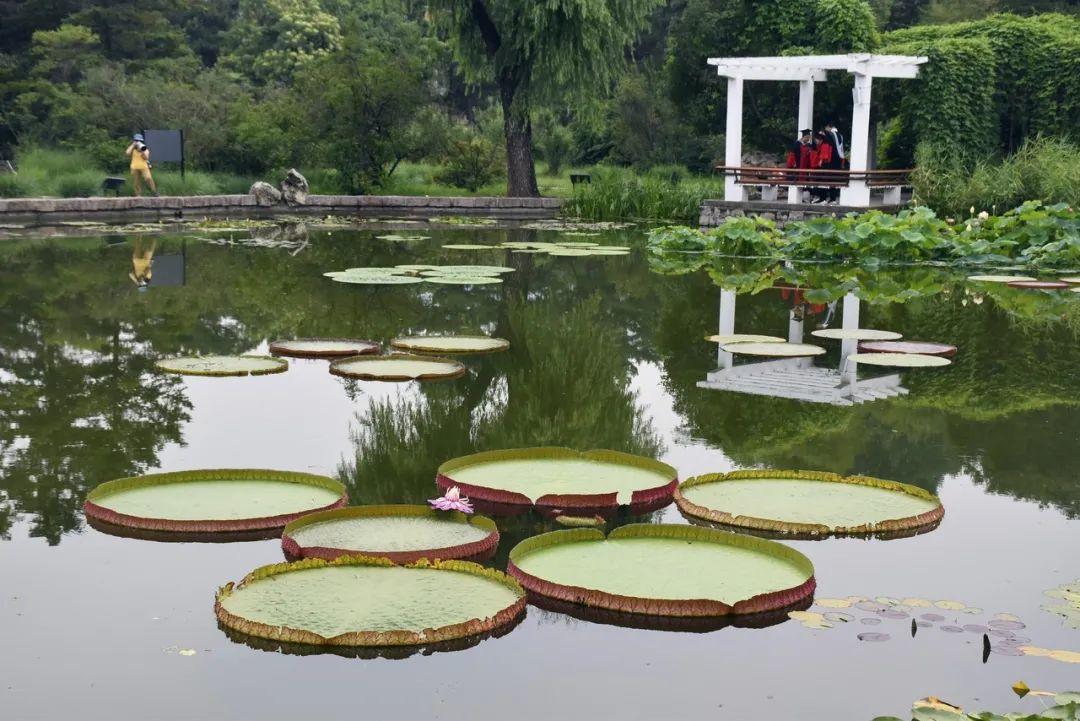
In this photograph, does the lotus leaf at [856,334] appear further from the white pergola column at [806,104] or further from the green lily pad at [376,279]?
the white pergola column at [806,104]

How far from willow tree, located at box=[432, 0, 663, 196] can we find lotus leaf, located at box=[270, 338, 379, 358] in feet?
46.4

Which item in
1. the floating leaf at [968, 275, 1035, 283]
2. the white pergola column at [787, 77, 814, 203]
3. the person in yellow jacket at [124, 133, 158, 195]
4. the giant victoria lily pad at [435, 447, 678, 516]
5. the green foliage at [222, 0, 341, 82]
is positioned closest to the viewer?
the giant victoria lily pad at [435, 447, 678, 516]

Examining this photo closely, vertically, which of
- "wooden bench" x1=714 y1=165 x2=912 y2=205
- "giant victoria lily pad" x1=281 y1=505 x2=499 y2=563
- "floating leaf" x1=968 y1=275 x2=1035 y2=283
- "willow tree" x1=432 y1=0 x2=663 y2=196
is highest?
"willow tree" x1=432 y1=0 x2=663 y2=196

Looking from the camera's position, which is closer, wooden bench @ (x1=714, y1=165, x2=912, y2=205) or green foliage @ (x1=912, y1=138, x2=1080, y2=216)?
green foliage @ (x1=912, y1=138, x2=1080, y2=216)

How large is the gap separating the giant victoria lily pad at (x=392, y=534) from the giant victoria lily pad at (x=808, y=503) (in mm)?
858

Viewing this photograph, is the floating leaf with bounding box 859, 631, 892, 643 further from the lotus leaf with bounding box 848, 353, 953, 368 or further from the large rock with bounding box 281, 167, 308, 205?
the large rock with bounding box 281, 167, 308, 205

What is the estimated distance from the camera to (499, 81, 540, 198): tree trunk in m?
23.4

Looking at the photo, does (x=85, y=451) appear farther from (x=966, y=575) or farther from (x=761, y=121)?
(x=761, y=121)

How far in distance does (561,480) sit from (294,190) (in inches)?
754

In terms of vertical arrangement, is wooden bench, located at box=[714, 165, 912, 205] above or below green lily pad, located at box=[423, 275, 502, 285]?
above

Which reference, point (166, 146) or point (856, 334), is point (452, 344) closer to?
point (856, 334)

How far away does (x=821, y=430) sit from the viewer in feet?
20.5

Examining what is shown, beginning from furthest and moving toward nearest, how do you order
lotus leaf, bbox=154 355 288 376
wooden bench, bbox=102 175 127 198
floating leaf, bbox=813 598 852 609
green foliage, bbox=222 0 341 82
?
1. green foliage, bbox=222 0 341 82
2. wooden bench, bbox=102 175 127 198
3. lotus leaf, bbox=154 355 288 376
4. floating leaf, bbox=813 598 852 609

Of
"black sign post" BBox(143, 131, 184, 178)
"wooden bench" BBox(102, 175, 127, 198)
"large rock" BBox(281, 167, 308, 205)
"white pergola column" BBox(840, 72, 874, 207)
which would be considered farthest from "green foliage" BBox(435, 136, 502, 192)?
"white pergola column" BBox(840, 72, 874, 207)
